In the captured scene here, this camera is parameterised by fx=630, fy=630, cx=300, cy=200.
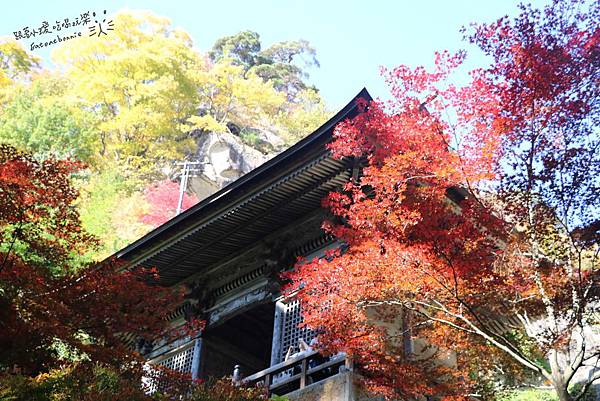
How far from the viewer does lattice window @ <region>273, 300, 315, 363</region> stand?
39.8 feet

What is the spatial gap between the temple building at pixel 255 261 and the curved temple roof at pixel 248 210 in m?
0.02

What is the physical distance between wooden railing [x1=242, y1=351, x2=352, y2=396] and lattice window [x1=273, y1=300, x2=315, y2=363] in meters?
0.67

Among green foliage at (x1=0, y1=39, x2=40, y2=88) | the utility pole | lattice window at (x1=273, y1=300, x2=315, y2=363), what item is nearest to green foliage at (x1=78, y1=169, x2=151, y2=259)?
the utility pole

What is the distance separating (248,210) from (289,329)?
→ 8.23ft

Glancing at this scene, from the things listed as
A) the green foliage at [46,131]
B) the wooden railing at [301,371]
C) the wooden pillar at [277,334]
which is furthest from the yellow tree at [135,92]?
the wooden railing at [301,371]

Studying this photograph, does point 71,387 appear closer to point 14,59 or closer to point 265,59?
point 14,59

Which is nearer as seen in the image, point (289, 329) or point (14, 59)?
point (289, 329)

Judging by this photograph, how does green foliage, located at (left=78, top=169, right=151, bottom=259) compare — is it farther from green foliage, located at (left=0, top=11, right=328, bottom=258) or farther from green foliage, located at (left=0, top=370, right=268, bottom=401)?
green foliage, located at (left=0, top=370, right=268, bottom=401)

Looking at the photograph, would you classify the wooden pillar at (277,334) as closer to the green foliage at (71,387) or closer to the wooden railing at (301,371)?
the wooden railing at (301,371)

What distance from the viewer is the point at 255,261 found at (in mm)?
14211

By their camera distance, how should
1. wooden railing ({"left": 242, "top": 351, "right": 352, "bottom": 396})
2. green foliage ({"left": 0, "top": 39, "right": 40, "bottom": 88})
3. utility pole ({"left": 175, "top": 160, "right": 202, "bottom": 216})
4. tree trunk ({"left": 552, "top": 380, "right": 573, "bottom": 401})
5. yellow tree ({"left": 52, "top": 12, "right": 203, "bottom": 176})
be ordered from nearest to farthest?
tree trunk ({"left": 552, "top": 380, "right": 573, "bottom": 401}) < wooden railing ({"left": 242, "top": 351, "right": 352, "bottom": 396}) < utility pole ({"left": 175, "top": 160, "right": 202, "bottom": 216}) < yellow tree ({"left": 52, "top": 12, "right": 203, "bottom": 176}) < green foliage ({"left": 0, "top": 39, "right": 40, "bottom": 88})

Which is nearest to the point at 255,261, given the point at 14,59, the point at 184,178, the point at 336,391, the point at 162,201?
the point at 336,391

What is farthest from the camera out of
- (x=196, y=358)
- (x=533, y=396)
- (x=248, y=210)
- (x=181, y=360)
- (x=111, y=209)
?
(x=111, y=209)

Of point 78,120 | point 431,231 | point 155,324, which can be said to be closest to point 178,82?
point 78,120
